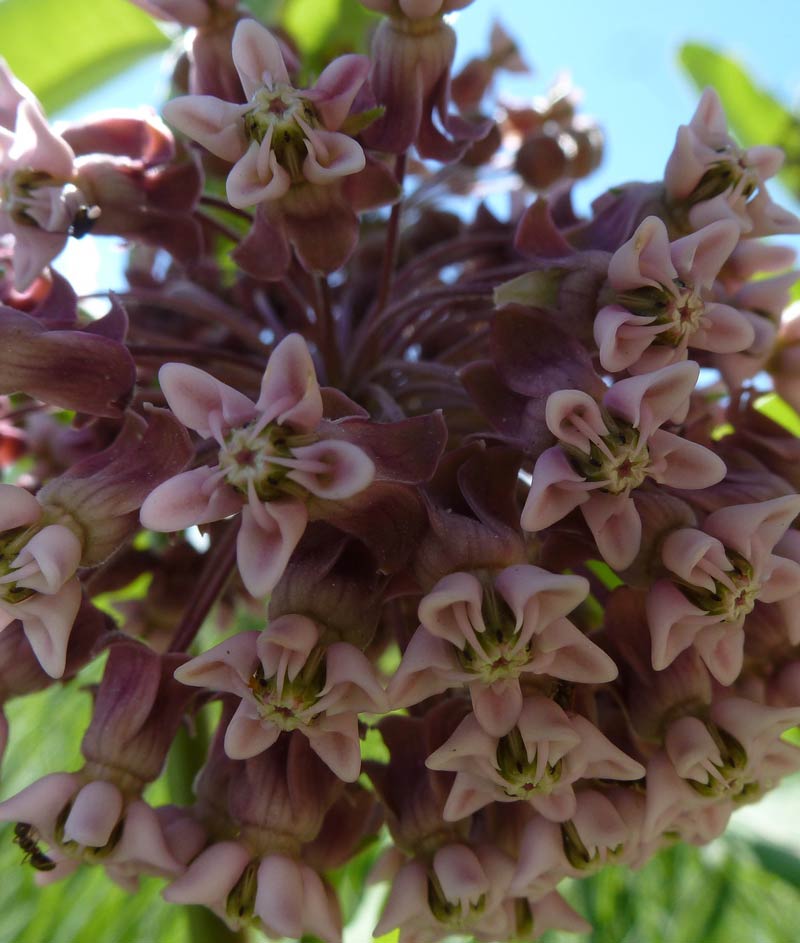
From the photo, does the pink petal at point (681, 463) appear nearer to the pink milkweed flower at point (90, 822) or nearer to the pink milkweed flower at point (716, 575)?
the pink milkweed flower at point (716, 575)

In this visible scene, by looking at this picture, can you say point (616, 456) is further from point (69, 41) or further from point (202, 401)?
point (69, 41)

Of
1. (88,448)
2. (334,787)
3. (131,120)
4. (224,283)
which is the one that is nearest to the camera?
(334,787)

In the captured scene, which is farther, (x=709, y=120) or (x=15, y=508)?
(x=709, y=120)

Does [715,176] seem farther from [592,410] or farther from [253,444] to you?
[253,444]

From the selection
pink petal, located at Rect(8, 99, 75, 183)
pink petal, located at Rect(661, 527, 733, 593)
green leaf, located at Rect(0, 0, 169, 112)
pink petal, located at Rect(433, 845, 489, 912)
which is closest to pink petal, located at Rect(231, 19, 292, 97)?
pink petal, located at Rect(8, 99, 75, 183)

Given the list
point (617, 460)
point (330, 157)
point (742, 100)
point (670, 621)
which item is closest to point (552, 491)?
point (617, 460)

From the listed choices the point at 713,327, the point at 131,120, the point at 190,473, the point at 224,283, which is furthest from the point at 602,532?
the point at 224,283

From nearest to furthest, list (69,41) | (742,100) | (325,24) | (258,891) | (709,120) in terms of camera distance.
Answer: (258,891) < (709,120) < (325,24) < (69,41) < (742,100)

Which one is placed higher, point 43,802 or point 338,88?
point 338,88
